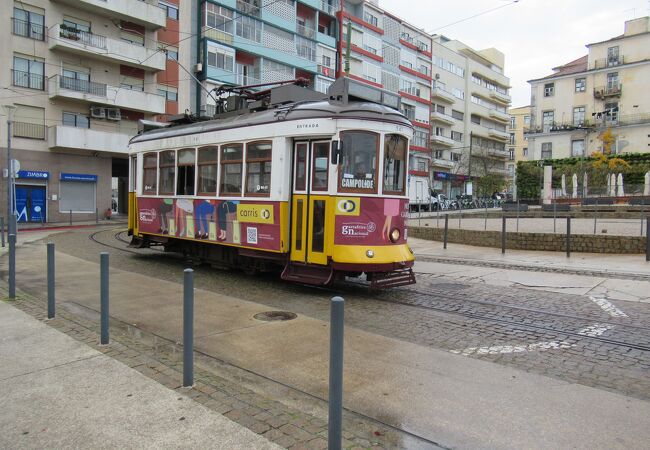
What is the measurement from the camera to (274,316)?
7203mm

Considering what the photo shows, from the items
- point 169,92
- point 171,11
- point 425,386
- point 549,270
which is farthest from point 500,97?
point 425,386

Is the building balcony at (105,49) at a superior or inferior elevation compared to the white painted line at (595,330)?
superior

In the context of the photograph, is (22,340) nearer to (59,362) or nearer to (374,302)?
(59,362)

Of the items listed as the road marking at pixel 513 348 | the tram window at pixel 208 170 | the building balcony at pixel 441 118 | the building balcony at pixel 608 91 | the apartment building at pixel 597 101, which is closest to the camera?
the road marking at pixel 513 348

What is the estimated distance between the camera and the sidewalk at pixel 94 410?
340 centimetres

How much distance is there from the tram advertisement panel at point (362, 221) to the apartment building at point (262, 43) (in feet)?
84.2

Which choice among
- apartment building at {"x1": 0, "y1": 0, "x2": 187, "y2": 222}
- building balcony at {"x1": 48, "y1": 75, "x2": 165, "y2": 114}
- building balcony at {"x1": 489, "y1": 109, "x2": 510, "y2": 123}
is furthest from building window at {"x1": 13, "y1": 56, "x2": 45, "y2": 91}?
building balcony at {"x1": 489, "y1": 109, "x2": 510, "y2": 123}

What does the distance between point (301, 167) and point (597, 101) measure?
2242 inches

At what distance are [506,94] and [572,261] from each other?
77079mm

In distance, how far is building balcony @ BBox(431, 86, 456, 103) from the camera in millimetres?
63812

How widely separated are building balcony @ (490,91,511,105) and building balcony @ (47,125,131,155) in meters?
61.9

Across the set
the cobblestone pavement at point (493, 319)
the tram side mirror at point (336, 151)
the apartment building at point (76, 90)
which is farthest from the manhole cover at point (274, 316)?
the apartment building at point (76, 90)

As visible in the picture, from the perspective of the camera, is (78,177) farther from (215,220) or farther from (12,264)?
(12,264)

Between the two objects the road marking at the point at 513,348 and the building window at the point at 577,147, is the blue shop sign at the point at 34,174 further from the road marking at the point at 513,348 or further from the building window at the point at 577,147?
the building window at the point at 577,147
